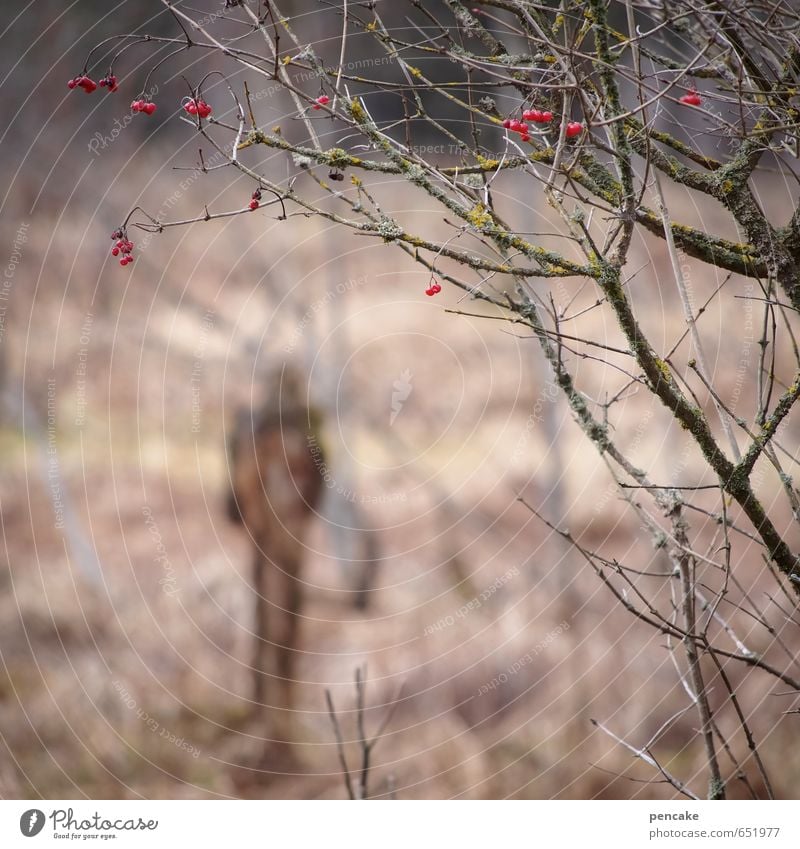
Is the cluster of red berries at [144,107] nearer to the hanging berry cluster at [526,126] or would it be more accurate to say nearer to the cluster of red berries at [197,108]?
the cluster of red berries at [197,108]

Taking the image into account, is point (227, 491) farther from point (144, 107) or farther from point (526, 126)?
point (526, 126)

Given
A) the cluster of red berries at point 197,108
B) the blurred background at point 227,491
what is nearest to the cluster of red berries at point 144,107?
the cluster of red berries at point 197,108

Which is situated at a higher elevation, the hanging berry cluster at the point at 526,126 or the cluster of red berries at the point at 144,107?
the cluster of red berries at the point at 144,107

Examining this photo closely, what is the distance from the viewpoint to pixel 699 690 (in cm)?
90

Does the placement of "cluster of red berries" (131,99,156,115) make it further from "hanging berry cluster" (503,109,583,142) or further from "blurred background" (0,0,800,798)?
"blurred background" (0,0,800,798)

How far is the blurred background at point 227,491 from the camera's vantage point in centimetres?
232

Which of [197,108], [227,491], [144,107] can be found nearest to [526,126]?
[197,108]

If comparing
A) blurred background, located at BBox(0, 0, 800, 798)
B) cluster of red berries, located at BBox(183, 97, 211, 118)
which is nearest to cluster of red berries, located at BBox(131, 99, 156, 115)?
cluster of red berries, located at BBox(183, 97, 211, 118)

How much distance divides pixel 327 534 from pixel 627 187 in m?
2.41

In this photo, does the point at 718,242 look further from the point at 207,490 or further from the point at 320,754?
the point at 207,490

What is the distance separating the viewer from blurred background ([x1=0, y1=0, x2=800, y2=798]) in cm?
232

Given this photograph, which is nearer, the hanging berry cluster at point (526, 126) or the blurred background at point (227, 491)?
the hanging berry cluster at point (526, 126)

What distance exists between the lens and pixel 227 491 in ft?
9.53

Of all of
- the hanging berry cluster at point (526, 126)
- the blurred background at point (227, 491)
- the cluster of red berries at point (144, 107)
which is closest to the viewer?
the hanging berry cluster at point (526, 126)
